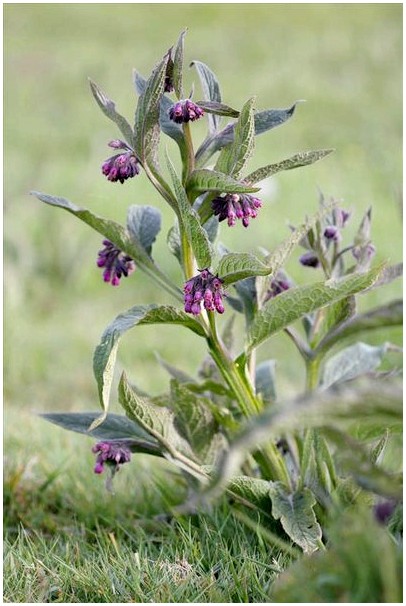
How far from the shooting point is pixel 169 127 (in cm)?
212

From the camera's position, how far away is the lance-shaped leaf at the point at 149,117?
6.49 feet

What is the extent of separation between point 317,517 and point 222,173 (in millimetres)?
907

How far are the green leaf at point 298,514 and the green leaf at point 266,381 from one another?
1.49 ft

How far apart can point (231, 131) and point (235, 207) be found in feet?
0.76

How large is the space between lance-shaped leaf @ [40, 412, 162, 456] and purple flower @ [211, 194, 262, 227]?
0.67m

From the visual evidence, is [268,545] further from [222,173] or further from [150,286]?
[150,286]

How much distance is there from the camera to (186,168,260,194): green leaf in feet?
6.24

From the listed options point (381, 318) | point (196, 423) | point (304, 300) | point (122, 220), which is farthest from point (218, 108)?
point (122, 220)

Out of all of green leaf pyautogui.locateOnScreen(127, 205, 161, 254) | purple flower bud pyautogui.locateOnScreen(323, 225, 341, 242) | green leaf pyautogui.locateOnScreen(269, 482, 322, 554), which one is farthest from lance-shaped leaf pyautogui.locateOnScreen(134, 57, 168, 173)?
green leaf pyautogui.locateOnScreen(269, 482, 322, 554)

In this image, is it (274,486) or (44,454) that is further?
(44,454)

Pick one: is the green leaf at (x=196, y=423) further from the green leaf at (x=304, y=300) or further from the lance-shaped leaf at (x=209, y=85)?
the lance-shaped leaf at (x=209, y=85)

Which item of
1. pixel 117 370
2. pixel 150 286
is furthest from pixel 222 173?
pixel 150 286

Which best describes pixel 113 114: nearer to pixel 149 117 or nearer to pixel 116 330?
pixel 149 117

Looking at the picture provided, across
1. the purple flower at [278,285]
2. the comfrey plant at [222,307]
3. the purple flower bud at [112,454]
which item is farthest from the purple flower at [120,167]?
the purple flower bud at [112,454]
